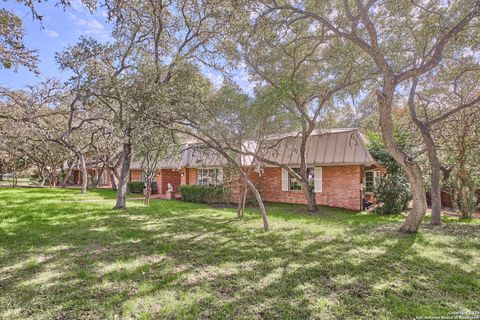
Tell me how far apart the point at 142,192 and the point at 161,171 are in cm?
258

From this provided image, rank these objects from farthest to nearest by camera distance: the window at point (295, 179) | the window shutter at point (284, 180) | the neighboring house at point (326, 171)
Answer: the window shutter at point (284, 180) < the window at point (295, 179) < the neighboring house at point (326, 171)

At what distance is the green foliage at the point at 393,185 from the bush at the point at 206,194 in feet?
25.3

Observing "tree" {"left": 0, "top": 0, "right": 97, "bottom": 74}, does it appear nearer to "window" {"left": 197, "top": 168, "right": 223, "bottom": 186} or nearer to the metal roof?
the metal roof

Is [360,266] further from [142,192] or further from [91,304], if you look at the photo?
[142,192]

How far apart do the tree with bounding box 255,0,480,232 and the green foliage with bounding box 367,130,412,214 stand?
4077 mm

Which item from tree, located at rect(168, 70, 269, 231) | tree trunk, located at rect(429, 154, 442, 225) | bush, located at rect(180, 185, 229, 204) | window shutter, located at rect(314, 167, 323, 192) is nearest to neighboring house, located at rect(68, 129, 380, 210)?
window shutter, located at rect(314, 167, 323, 192)

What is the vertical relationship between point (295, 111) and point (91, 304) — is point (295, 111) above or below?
above

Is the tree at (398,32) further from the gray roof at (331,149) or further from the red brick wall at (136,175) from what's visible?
the red brick wall at (136,175)

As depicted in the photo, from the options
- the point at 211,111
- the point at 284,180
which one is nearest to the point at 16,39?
the point at 211,111

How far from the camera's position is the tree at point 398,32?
7188mm

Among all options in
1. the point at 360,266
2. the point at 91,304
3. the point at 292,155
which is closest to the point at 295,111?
the point at 292,155

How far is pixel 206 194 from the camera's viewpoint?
16.6 m

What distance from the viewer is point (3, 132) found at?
14.8m

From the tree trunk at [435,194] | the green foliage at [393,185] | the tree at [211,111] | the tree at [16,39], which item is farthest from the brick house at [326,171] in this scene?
the tree at [16,39]
